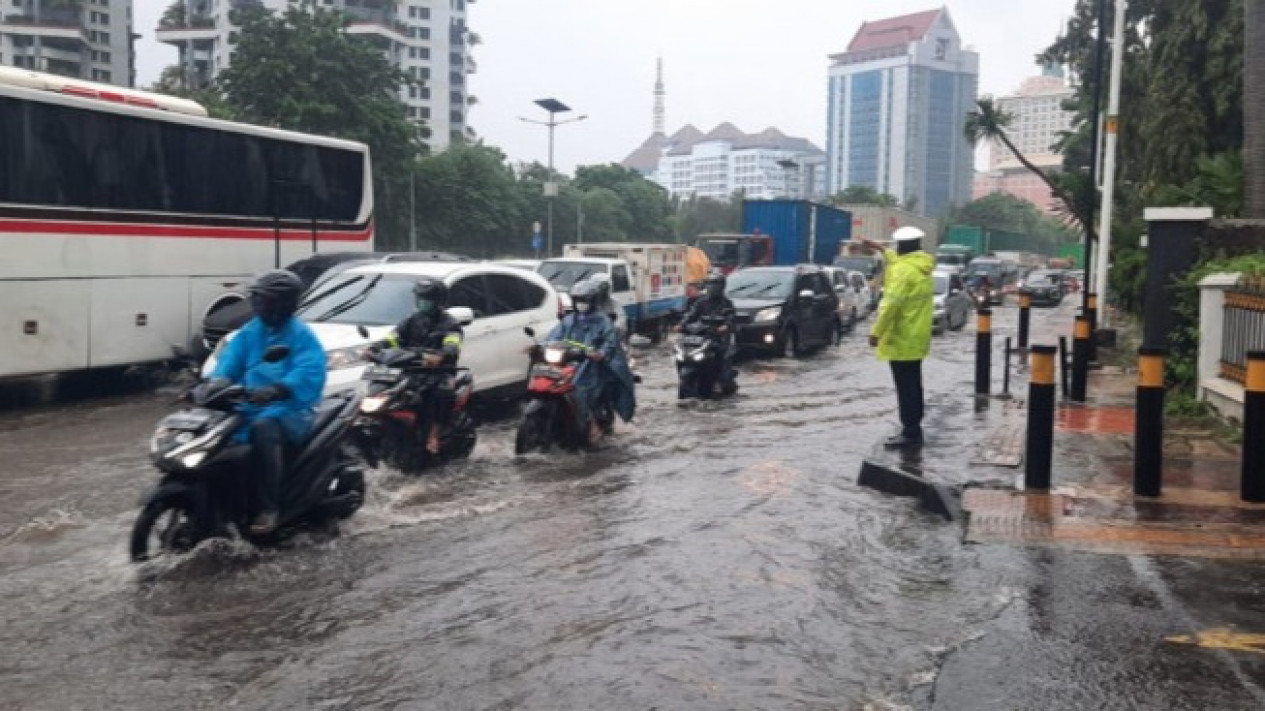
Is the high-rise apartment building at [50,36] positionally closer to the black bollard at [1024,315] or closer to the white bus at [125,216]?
the white bus at [125,216]

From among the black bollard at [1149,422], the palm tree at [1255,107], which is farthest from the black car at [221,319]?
the palm tree at [1255,107]

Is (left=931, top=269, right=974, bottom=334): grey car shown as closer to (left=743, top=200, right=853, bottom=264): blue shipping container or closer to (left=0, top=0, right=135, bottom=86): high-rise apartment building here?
(left=743, top=200, right=853, bottom=264): blue shipping container

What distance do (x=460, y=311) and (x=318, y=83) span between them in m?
33.4

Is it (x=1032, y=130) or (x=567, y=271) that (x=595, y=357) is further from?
(x=1032, y=130)

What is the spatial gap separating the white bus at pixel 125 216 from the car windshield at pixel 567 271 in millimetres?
5129

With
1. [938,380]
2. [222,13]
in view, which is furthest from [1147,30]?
[222,13]

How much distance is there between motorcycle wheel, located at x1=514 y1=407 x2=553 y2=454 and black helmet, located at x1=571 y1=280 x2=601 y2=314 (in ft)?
3.56

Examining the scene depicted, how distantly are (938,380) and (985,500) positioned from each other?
29.8 feet

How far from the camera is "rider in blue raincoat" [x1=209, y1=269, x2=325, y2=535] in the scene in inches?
241

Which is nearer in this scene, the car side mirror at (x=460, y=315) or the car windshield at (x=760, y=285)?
the car side mirror at (x=460, y=315)

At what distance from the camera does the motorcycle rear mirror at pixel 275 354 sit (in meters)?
6.04

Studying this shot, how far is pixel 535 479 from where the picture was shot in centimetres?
877

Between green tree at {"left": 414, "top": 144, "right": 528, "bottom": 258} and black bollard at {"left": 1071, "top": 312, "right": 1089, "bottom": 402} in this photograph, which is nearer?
black bollard at {"left": 1071, "top": 312, "right": 1089, "bottom": 402}

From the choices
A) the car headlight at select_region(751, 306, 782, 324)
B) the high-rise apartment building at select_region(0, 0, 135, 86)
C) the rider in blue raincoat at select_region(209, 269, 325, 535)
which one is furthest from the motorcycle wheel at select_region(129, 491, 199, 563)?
the high-rise apartment building at select_region(0, 0, 135, 86)
